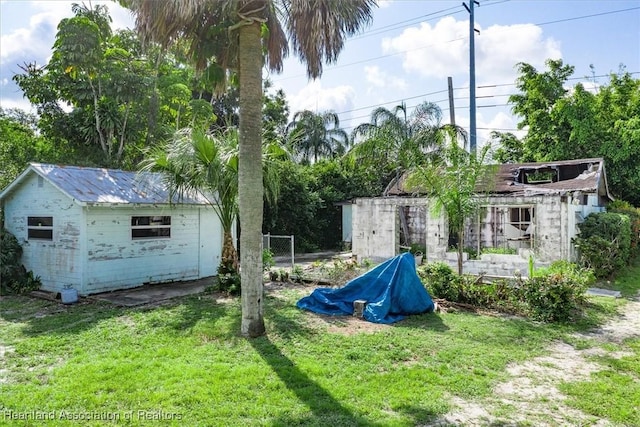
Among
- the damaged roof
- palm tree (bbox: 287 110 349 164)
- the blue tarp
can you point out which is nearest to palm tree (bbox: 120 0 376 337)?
the blue tarp

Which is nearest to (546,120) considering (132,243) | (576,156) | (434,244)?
(576,156)

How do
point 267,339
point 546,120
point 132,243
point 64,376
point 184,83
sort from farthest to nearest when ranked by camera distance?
point 546,120, point 184,83, point 132,243, point 267,339, point 64,376

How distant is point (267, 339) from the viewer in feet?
23.0

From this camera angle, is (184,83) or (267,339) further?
(184,83)

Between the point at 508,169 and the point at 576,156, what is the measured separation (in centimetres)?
682

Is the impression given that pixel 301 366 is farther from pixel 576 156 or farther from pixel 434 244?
pixel 576 156

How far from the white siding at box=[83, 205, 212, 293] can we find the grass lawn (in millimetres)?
2217

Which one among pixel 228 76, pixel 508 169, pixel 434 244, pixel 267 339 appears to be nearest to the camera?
pixel 267 339

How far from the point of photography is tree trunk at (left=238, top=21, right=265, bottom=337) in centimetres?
700

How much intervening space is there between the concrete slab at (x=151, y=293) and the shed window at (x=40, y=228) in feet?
7.63

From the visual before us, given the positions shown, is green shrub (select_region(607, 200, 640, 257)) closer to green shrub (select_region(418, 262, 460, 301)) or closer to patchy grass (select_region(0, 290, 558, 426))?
green shrub (select_region(418, 262, 460, 301))

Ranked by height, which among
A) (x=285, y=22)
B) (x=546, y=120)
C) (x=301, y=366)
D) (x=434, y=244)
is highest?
(x=546, y=120)

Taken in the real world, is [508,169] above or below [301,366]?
above

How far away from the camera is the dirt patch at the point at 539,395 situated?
4418 millimetres
